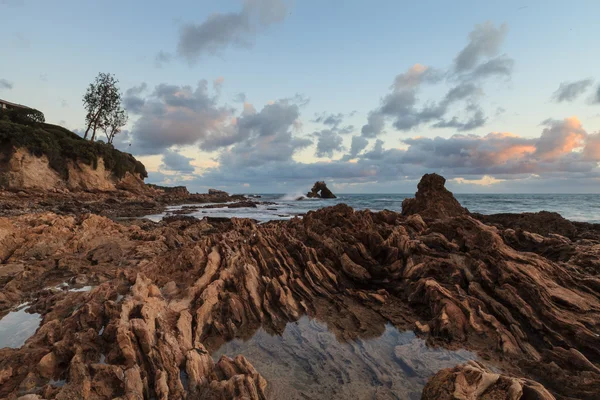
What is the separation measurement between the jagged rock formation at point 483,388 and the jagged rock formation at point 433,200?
19.5m

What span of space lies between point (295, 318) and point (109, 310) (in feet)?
15.5

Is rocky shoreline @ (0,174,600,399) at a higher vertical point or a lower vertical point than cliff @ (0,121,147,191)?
lower

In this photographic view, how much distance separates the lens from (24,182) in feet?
131

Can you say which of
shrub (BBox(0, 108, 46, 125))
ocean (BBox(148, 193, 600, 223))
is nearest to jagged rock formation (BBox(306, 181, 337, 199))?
ocean (BBox(148, 193, 600, 223))

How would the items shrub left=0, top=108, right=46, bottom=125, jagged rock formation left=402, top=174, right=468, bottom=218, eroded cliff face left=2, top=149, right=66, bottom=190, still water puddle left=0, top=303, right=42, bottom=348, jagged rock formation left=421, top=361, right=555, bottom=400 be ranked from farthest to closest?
shrub left=0, top=108, right=46, bottom=125 < eroded cliff face left=2, top=149, right=66, bottom=190 < jagged rock formation left=402, top=174, right=468, bottom=218 < still water puddle left=0, top=303, right=42, bottom=348 < jagged rock formation left=421, top=361, right=555, bottom=400

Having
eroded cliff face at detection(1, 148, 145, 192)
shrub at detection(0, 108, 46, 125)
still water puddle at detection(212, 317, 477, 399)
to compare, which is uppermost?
shrub at detection(0, 108, 46, 125)

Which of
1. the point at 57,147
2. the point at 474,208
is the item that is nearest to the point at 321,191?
the point at 474,208

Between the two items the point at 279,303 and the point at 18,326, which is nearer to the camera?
the point at 18,326

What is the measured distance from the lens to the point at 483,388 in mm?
4488

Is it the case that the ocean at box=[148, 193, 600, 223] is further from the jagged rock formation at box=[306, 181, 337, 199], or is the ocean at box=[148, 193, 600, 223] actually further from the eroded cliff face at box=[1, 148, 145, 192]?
→ the jagged rock formation at box=[306, 181, 337, 199]

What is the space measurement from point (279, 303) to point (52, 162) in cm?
5203

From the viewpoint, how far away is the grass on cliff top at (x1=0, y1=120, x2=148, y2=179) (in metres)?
40.0

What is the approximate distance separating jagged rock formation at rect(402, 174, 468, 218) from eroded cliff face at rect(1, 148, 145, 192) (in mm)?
48265

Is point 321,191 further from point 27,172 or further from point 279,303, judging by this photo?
point 279,303
